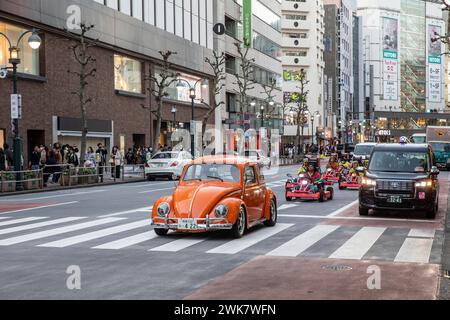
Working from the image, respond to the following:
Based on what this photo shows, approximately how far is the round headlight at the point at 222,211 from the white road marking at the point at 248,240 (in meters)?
0.53

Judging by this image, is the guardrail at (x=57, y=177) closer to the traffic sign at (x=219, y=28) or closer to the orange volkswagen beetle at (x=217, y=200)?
the orange volkswagen beetle at (x=217, y=200)

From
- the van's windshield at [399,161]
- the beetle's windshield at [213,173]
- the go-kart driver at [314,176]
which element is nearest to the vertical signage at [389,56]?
the go-kart driver at [314,176]

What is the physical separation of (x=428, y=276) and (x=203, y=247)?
4.14 meters

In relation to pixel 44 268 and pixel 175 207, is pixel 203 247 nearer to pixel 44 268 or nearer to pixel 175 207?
pixel 175 207

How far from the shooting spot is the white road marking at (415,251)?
10.4 meters

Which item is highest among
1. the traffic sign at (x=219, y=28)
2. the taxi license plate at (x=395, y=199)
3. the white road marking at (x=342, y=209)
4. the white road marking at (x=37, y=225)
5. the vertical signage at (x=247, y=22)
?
the vertical signage at (x=247, y=22)

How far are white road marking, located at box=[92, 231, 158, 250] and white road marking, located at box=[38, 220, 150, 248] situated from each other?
66cm

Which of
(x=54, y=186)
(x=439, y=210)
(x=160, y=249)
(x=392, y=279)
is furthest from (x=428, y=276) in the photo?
(x=54, y=186)

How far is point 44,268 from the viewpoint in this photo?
31.6 ft

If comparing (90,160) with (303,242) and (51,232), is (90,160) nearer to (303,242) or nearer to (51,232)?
(51,232)

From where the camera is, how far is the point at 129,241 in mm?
12492

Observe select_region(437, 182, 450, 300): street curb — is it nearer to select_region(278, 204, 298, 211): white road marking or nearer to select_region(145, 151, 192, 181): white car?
select_region(278, 204, 298, 211): white road marking

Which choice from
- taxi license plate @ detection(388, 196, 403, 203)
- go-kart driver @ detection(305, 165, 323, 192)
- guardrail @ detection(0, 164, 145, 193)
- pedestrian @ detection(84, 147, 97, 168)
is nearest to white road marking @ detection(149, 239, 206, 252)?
taxi license plate @ detection(388, 196, 403, 203)

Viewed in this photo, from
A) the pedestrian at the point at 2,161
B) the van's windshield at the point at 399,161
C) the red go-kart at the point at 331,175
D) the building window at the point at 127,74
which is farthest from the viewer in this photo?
the building window at the point at 127,74
